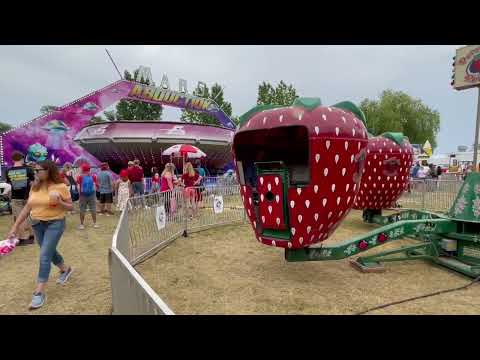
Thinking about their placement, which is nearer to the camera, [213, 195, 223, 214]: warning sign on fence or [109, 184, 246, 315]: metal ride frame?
[109, 184, 246, 315]: metal ride frame

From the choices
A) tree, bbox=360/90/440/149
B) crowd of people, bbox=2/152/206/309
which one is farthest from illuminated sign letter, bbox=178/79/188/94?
tree, bbox=360/90/440/149

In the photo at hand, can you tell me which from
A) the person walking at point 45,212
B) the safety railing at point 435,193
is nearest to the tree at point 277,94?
the safety railing at point 435,193

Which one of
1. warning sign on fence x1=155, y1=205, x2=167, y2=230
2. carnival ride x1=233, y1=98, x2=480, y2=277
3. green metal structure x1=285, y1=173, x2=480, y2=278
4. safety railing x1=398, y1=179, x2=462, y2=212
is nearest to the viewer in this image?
carnival ride x1=233, y1=98, x2=480, y2=277

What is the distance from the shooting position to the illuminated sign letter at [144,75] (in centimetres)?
1902

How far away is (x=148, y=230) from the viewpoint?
5.38 metres

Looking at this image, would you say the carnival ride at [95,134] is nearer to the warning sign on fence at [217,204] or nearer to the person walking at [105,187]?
the person walking at [105,187]

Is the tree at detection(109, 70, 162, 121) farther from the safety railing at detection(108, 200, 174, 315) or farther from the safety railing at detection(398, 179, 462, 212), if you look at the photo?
the safety railing at detection(108, 200, 174, 315)

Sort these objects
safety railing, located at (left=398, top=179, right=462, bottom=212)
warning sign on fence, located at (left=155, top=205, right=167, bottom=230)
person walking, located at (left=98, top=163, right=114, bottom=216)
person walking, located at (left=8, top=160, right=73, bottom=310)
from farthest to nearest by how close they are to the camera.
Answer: safety railing, located at (left=398, top=179, right=462, bottom=212) → person walking, located at (left=98, top=163, right=114, bottom=216) → warning sign on fence, located at (left=155, top=205, right=167, bottom=230) → person walking, located at (left=8, top=160, right=73, bottom=310)

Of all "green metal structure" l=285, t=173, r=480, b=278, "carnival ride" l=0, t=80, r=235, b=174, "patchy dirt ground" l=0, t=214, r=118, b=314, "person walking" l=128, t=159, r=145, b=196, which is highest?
"carnival ride" l=0, t=80, r=235, b=174

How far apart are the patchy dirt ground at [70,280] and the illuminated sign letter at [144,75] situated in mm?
14673

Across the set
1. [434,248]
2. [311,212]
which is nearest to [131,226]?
[311,212]

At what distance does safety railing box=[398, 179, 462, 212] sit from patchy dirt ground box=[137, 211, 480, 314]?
6.43m

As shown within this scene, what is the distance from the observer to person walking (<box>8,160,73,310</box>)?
3324 millimetres

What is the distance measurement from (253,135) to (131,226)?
262 centimetres
